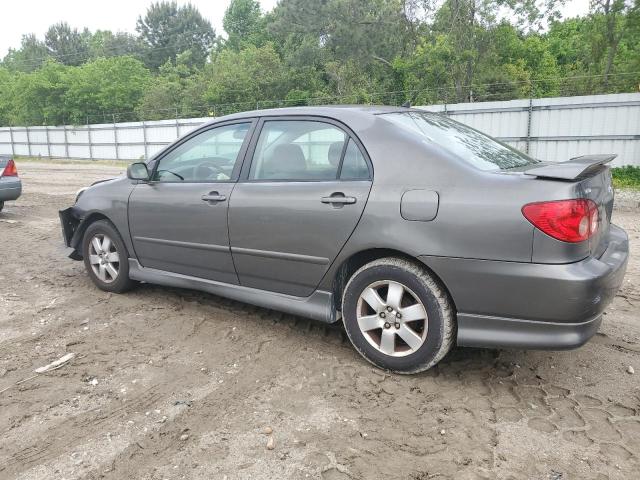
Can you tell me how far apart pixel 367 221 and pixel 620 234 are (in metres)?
1.74

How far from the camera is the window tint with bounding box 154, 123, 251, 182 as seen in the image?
13.4 feet

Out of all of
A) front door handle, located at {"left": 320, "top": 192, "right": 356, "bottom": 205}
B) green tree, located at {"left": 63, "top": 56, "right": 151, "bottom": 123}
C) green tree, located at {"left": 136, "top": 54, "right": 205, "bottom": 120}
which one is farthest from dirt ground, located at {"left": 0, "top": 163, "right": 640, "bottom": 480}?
green tree, located at {"left": 63, "top": 56, "right": 151, "bottom": 123}

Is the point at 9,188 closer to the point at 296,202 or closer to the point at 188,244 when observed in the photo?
the point at 188,244

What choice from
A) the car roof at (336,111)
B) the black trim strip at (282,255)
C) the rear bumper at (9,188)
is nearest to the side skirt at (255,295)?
the black trim strip at (282,255)

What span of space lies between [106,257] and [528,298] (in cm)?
371

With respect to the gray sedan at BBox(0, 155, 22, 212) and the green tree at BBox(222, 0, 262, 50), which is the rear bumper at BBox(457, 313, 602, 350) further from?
the green tree at BBox(222, 0, 262, 50)

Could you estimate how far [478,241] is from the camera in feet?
9.52

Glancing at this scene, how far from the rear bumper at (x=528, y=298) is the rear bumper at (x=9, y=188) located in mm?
8942

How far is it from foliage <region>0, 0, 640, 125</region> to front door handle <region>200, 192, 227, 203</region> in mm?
18794

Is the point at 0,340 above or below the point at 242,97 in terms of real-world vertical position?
below

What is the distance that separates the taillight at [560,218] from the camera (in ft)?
9.02

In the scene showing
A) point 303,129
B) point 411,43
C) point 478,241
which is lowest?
point 478,241

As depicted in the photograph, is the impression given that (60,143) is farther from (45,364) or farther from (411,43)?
(45,364)

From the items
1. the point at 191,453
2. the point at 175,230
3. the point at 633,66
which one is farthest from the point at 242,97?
the point at 191,453
